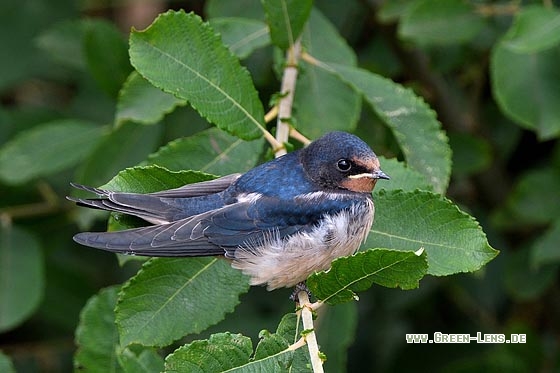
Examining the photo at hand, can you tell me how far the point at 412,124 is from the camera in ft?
8.50

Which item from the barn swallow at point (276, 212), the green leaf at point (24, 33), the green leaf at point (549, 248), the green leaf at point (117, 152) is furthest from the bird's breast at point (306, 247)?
the green leaf at point (24, 33)

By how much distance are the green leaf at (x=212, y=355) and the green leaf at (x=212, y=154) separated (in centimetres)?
67

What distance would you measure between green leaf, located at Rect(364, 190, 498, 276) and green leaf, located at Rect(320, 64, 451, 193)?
0.31 meters

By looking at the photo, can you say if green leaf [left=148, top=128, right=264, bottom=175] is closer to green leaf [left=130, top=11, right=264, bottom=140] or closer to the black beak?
green leaf [left=130, top=11, right=264, bottom=140]

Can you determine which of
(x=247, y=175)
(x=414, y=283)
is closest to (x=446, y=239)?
(x=414, y=283)

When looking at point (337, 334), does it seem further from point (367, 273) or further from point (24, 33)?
point (24, 33)

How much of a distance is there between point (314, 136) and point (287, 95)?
0.25m

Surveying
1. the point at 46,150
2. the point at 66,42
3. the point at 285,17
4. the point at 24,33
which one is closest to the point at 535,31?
the point at 285,17

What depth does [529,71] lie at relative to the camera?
3.01 meters

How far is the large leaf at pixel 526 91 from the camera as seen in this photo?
2926mm

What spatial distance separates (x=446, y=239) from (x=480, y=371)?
5.33ft

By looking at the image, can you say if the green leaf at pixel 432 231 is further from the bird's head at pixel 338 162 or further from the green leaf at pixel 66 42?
the green leaf at pixel 66 42

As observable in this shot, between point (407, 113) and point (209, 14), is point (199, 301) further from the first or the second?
point (209, 14)

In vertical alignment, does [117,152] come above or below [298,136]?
below
